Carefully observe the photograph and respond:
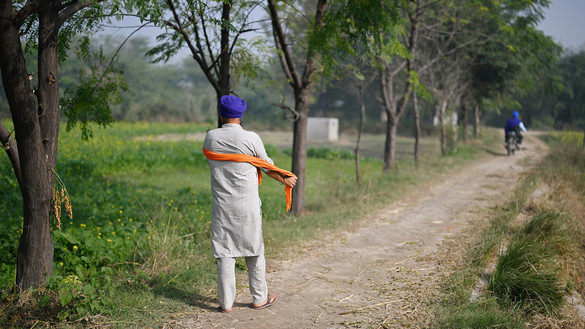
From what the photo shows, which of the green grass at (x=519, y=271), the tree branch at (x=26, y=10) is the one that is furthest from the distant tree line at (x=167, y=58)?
the green grass at (x=519, y=271)

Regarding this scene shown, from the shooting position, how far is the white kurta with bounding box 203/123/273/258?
405cm

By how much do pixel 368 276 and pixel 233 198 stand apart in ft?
6.79

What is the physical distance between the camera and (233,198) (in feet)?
13.4

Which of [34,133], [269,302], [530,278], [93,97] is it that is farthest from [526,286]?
[93,97]

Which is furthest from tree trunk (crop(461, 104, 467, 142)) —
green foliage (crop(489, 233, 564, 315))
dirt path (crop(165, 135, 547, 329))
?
green foliage (crop(489, 233, 564, 315))

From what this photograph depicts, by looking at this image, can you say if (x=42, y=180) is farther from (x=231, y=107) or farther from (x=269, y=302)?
(x=269, y=302)

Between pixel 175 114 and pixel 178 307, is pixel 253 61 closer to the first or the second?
pixel 178 307

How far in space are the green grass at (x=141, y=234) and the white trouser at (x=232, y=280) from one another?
34 centimetres

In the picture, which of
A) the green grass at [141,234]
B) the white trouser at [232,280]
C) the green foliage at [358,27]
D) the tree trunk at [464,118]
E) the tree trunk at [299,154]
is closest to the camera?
the green grass at [141,234]

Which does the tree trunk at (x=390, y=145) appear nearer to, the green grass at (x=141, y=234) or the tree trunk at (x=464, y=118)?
the green grass at (x=141, y=234)

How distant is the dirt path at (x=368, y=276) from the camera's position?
13.7ft

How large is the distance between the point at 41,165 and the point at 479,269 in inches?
173

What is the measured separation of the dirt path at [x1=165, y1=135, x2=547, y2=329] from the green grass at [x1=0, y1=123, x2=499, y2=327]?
40 cm

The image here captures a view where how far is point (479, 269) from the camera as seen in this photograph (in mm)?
5340
